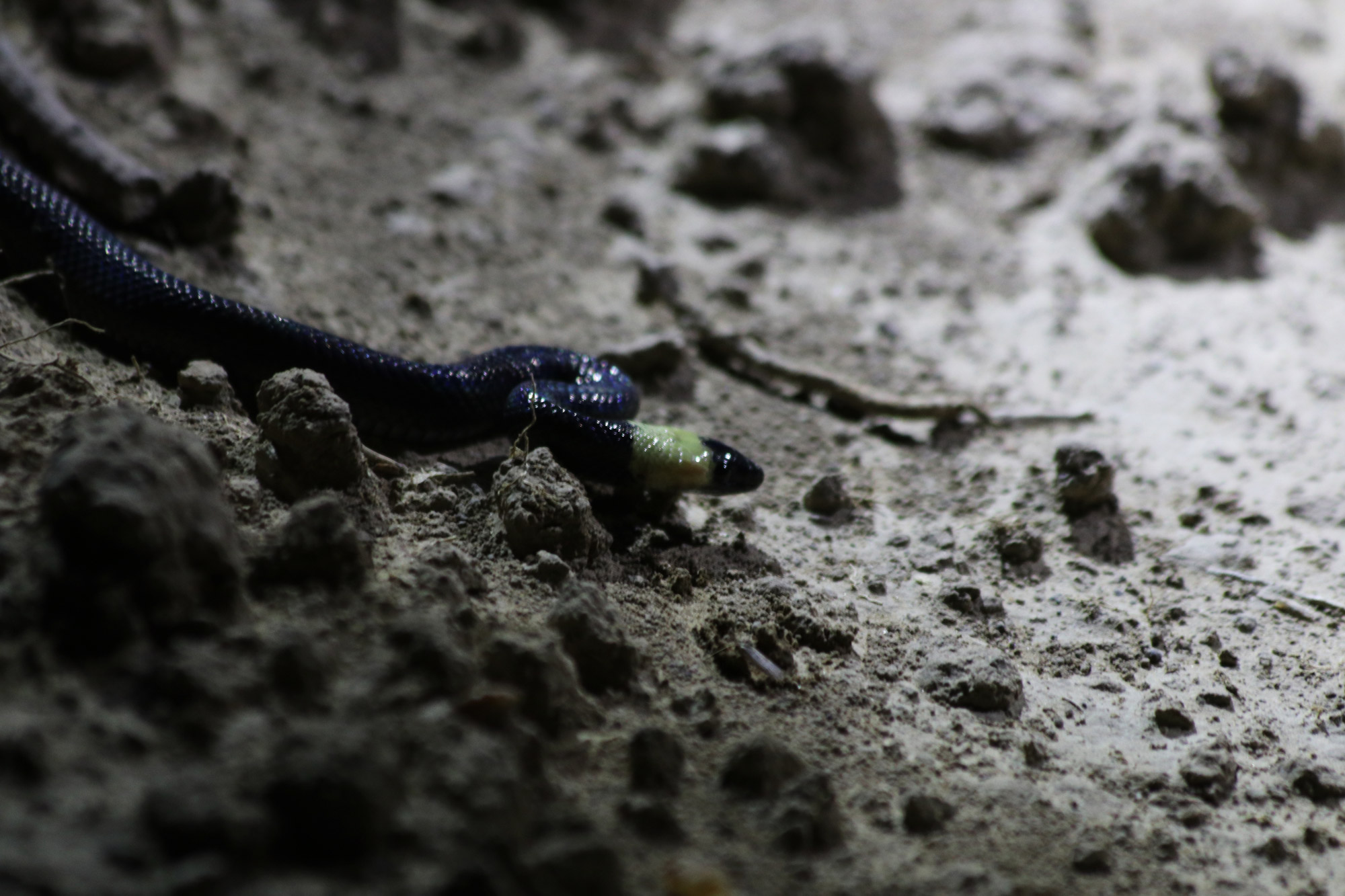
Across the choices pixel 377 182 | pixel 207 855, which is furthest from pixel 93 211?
pixel 207 855

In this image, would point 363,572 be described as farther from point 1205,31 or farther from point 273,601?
point 1205,31

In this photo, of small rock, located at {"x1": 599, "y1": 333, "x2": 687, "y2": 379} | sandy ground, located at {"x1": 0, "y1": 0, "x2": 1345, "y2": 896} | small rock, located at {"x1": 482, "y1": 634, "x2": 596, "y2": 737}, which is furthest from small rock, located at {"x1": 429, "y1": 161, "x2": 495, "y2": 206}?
small rock, located at {"x1": 482, "y1": 634, "x2": 596, "y2": 737}

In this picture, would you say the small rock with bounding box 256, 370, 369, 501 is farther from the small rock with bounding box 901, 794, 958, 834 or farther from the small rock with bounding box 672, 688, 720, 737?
the small rock with bounding box 901, 794, 958, 834

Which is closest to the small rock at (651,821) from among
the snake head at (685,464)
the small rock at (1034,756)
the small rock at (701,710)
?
the small rock at (701,710)

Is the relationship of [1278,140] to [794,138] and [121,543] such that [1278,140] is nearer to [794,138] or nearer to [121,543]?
[794,138]

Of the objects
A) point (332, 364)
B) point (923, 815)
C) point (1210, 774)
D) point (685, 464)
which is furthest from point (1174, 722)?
point (332, 364)

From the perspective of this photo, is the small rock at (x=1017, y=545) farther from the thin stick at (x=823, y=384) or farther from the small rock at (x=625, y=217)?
the small rock at (x=625, y=217)
